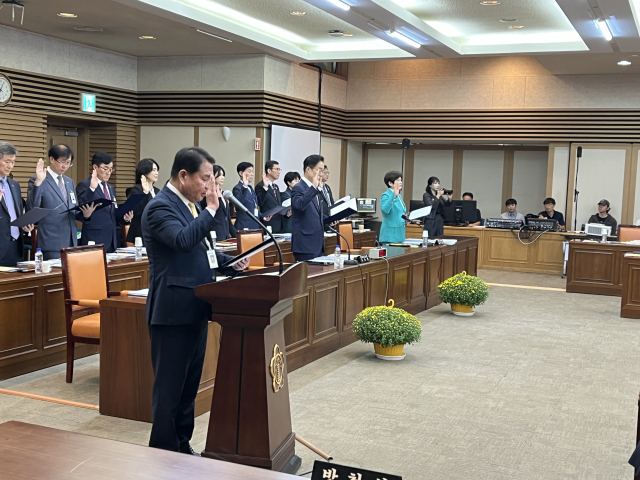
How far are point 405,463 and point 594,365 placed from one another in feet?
9.31

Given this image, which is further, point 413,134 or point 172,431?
point 413,134

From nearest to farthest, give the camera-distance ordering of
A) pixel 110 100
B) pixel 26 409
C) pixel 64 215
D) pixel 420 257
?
pixel 26 409, pixel 64 215, pixel 420 257, pixel 110 100

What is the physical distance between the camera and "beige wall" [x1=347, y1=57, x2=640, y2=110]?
40.9 feet

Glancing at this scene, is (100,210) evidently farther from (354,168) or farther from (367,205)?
(354,168)

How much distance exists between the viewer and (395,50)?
10.8 meters

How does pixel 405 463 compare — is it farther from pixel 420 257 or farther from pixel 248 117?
pixel 248 117

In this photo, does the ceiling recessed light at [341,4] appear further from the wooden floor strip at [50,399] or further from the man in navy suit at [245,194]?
the wooden floor strip at [50,399]

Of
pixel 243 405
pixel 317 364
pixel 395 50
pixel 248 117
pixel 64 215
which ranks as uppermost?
pixel 395 50

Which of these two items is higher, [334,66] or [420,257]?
[334,66]

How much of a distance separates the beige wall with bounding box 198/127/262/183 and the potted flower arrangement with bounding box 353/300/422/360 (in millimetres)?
6072

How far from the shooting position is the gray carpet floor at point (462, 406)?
145 inches

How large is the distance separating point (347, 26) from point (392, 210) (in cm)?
303

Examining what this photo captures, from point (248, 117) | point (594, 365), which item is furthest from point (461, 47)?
point (594, 365)

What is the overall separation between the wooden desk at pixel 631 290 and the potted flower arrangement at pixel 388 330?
3.57 m
